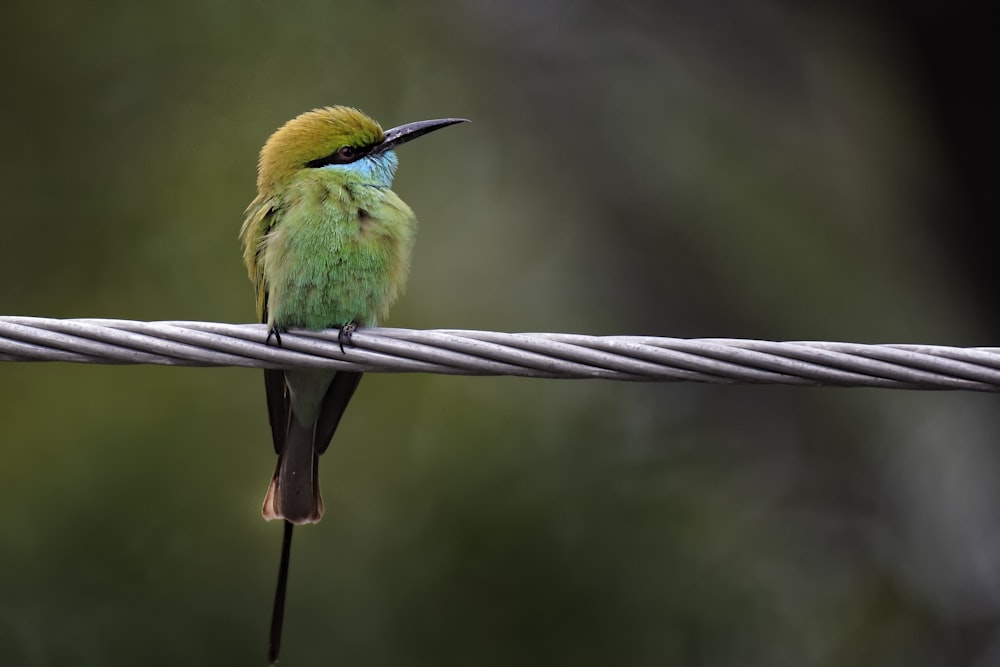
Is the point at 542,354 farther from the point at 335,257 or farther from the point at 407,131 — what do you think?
the point at 407,131

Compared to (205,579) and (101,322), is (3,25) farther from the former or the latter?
(101,322)

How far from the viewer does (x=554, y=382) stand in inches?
203

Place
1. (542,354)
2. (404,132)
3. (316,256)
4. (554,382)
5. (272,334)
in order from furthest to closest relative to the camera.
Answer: (554,382) < (404,132) < (316,256) < (272,334) < (542,354)

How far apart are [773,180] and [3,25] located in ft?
13.0

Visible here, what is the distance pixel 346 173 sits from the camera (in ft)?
9.41

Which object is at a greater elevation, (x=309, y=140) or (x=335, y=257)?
(x=309, y=140)

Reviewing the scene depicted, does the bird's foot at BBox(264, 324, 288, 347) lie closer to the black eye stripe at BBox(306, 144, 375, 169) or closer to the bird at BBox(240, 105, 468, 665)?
the bird at BBox(240, 105, 468, 665)

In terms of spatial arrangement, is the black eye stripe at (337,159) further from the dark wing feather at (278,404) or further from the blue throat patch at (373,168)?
the dark wing feather at (278,404)

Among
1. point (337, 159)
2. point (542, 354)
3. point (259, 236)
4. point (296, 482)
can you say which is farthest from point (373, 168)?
point (542, 354)

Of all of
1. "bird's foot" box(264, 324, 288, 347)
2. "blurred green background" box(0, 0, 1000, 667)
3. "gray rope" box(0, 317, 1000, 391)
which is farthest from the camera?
"blurred green background" box(0, 0, 1000, 667)

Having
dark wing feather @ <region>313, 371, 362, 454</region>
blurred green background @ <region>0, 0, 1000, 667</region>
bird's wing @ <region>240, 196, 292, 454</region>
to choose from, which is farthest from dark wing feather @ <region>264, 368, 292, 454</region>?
blurred green background @ <region>0, 0, 1000, 667</region>

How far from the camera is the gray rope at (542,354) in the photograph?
1785 mm

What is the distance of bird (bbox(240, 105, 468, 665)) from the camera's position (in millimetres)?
2668

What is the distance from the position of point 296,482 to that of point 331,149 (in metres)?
0.92
